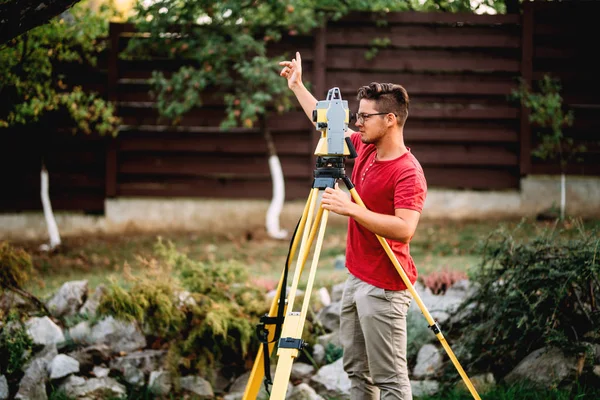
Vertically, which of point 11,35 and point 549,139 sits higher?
point 11,35

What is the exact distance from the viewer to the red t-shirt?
3.21m

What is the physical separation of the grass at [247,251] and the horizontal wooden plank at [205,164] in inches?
38.4

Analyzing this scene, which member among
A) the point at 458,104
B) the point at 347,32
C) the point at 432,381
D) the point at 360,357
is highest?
the point at 347,32

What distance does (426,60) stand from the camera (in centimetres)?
1004

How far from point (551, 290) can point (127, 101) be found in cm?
700

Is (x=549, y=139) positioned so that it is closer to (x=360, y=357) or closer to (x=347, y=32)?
(x=347, y=32)

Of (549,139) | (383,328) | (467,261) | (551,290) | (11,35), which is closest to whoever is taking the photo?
(383,328)

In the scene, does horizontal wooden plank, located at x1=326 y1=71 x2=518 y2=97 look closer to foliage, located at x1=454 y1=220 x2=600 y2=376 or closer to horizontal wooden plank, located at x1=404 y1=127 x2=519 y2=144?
horizontal wooden plank, located at x1=404 y1=127 x2=519 y2=144

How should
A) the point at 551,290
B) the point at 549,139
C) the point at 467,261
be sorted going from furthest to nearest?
1. the point at 549,139
2. the point at 467,261
3. the point at 551,290

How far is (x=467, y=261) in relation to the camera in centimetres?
738

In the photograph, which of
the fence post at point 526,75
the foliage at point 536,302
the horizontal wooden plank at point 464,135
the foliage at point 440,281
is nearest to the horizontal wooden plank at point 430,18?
the fence post at point 526,75

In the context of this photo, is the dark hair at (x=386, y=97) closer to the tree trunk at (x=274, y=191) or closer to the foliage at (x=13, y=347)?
the foliage at (x=13, y=347)

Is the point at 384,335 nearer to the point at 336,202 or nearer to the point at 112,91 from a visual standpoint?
the point at 336,202

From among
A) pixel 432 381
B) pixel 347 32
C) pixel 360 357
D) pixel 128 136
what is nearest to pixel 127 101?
pixel 128 136
